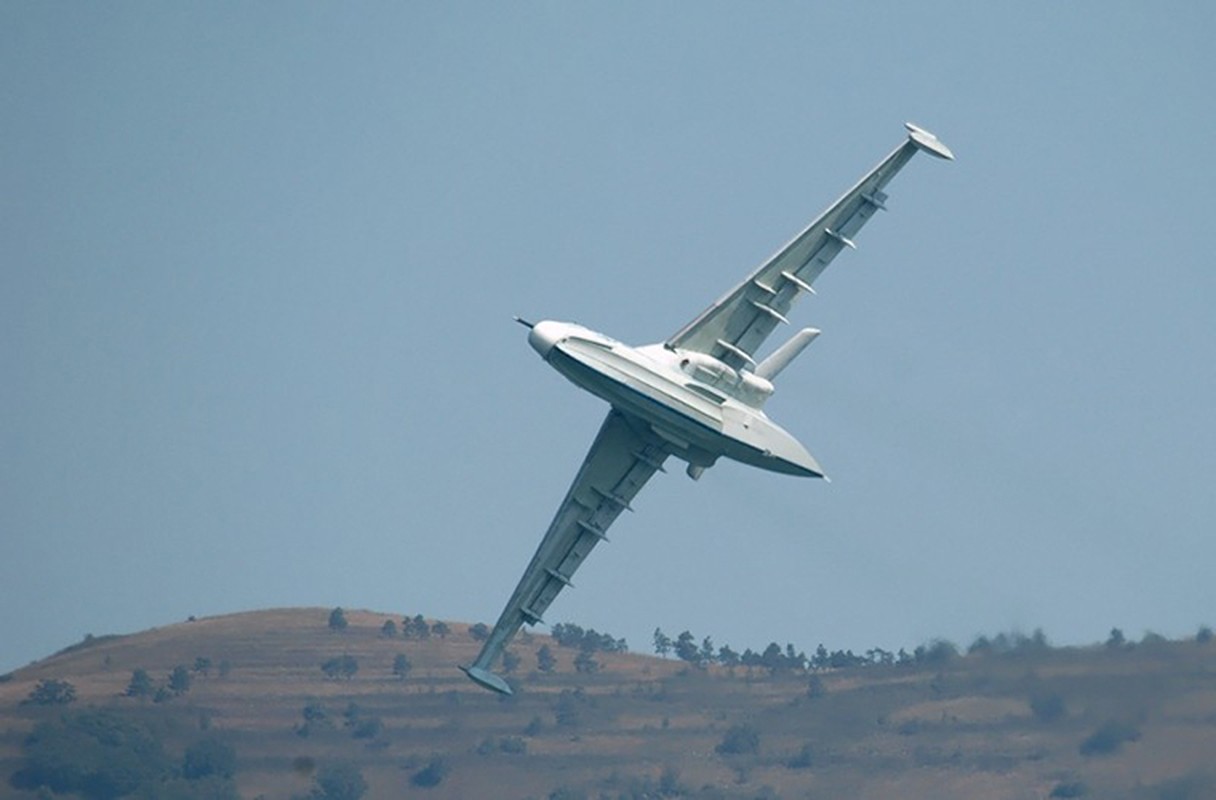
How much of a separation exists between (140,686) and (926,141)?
5486 centimetres

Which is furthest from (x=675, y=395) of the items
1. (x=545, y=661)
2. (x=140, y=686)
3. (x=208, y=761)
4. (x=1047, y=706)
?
(x=545, y=661)

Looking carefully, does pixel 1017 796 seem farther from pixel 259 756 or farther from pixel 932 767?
pixel 259 756

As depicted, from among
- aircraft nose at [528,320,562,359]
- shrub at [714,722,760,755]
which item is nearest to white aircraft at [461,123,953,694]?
aircraft nose at [528,320,562,359]

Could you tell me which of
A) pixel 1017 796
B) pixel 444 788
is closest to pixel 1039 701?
pixel 1017 796

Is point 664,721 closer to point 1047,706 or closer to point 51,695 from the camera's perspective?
point 1047,706

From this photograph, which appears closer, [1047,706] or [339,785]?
[1047,706]

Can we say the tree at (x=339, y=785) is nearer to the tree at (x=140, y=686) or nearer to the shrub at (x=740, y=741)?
the tree at (x=140, y=686)

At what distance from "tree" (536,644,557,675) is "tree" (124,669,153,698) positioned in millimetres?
20422

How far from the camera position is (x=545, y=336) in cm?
7112

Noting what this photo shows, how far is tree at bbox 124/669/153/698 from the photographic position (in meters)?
113

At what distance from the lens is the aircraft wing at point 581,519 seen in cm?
7975

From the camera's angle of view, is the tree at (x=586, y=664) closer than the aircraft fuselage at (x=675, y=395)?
No

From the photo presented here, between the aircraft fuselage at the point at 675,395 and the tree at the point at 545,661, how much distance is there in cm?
4823

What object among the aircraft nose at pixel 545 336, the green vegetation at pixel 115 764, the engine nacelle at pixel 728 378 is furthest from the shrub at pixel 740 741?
the aircraft nose at pixel 545 336
